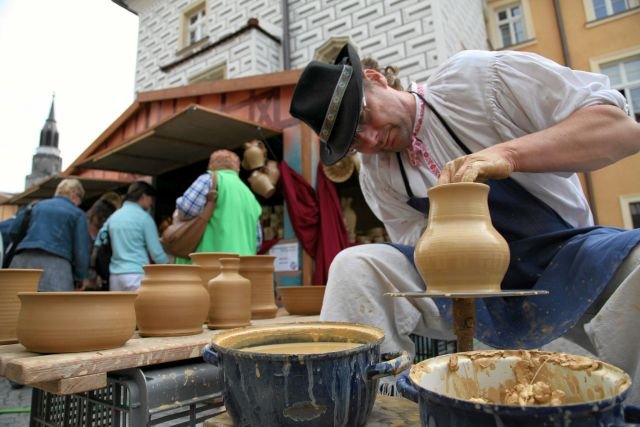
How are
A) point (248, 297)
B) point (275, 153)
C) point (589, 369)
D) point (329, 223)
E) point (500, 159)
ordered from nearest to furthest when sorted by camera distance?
point (589, 369) < point (500, 159) < point (248, 297) < point (329, 223) < point (275, 153)

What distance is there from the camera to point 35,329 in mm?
1354

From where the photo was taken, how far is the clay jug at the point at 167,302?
5.67ft

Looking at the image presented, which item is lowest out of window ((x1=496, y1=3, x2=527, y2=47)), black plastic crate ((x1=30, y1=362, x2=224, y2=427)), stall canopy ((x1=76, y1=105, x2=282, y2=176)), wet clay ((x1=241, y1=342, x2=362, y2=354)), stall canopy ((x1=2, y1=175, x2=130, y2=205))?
black plastic crate ((x1=30, y1=362, x2=224, y2=427))

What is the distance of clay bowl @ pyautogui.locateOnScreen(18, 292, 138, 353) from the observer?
4.44 feet

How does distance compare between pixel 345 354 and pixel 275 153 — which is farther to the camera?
pixel 275 153

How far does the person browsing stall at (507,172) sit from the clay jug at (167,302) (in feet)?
2.14

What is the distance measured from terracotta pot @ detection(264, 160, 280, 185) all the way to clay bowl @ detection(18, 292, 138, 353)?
3.57 meters

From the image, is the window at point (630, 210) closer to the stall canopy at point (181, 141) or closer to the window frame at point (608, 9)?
the window frame at point (608, 9)

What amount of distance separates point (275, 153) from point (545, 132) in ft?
14.9

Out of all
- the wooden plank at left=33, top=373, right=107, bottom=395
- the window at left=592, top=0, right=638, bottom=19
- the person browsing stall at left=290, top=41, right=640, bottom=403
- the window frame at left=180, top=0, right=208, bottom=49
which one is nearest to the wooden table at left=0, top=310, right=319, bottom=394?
the wooden plank at left=33, top=373, right=107, bottom=395

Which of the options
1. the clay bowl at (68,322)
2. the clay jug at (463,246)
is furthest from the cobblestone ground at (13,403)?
the clay jug at (463,246)

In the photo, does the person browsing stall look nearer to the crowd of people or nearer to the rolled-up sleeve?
the rolled-up sleeve

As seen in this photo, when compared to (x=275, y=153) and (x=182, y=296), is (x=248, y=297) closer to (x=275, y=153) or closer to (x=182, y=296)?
(x=182, y=296)

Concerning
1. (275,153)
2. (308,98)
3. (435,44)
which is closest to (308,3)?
(435,44)
